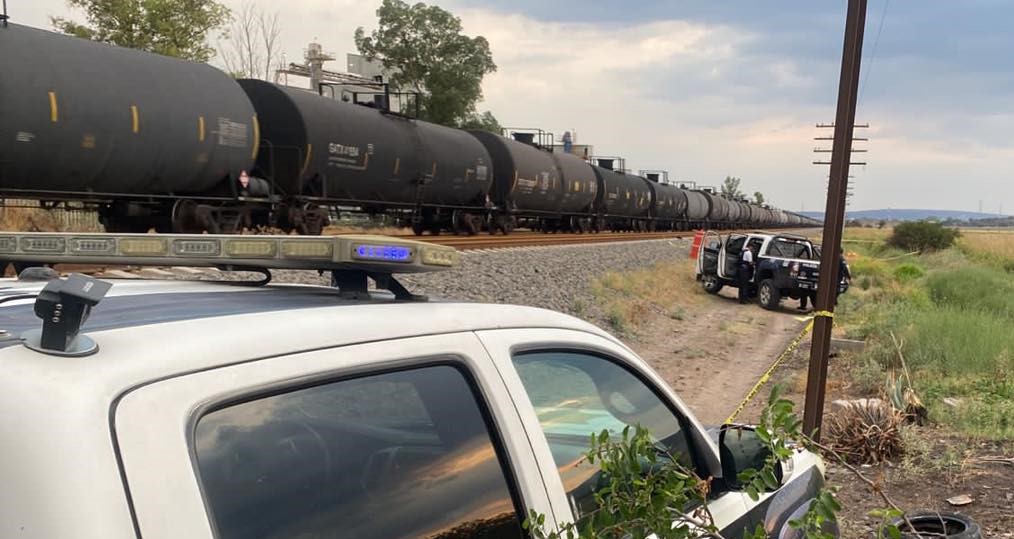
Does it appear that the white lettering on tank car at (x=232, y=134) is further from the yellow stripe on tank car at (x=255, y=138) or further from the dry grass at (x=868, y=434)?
the dry grass at (x=868, y=434)

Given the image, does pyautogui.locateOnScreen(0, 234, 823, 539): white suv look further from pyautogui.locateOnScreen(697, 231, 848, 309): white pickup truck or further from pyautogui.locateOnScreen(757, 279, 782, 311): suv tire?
pyautogui.locateOnScreen(757, 279, 782, 311): suv tire

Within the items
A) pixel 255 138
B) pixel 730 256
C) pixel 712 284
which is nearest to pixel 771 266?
pixel 730 256

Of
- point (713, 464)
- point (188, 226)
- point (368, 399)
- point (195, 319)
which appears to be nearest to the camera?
point (195, 319)

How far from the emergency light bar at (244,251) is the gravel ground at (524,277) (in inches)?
271

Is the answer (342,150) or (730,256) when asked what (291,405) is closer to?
(342,150)

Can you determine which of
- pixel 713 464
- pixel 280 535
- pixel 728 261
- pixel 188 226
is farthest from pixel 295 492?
pixel 728 261

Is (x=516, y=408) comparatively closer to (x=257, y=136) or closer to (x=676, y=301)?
(x=257, y=136)

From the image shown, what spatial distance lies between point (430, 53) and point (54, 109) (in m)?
57.6

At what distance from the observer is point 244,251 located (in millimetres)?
2131

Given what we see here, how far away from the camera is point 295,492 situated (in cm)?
157

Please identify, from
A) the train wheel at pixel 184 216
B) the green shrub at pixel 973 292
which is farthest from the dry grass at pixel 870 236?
the train wheel at pixel 184 216

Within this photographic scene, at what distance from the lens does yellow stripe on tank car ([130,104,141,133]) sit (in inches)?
510

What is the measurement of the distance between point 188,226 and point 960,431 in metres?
12.3

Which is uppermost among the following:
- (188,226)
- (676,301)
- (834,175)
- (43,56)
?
(43,56)
